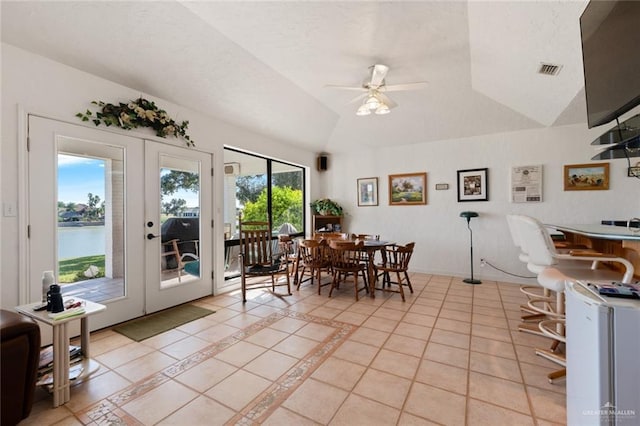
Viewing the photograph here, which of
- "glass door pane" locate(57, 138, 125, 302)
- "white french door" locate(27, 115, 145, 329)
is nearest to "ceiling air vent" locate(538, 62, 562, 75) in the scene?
"white french door" locate(27, 115, 145, 329)

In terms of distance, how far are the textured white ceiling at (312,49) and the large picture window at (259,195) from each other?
86cm

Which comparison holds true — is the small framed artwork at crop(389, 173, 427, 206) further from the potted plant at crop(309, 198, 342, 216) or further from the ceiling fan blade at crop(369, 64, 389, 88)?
the ceiling fan blade at crop(369, 64, 389, 88)

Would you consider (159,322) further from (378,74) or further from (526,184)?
(526,184)

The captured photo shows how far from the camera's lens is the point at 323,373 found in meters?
2.03

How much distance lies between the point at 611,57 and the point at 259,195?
14.9ft

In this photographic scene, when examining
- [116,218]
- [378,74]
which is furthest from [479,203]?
[116,218]

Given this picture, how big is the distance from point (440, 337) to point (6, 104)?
14.1 feet

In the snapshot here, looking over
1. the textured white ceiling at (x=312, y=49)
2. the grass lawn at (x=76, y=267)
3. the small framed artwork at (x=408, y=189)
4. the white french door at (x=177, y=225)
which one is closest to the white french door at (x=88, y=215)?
the grass lawn at (x=76, y=267)

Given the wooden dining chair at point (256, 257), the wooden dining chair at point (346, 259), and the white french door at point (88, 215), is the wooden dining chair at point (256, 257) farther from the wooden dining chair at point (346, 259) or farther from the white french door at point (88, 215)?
the white french door at point (88, 215)

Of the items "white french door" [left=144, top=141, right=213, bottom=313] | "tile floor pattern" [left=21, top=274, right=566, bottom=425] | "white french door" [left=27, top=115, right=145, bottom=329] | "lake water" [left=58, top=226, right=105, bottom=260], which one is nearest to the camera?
"tile floor pattern" [left=21, top=274, right=566, bottom=425]

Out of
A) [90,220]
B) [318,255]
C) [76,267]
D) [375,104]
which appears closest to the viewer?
[76,267]

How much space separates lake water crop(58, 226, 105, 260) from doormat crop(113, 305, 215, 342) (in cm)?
86

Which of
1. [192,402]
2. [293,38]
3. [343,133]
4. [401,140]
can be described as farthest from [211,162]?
[401,140]

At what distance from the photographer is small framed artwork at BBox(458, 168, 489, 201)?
15.5 feet
